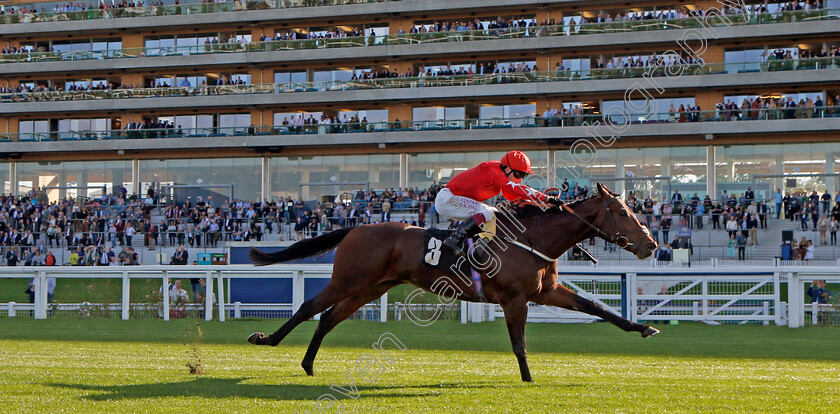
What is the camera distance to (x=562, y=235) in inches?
337

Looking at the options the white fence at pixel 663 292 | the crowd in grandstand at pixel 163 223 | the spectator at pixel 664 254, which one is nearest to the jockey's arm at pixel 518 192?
the white fence at pixel 663 292

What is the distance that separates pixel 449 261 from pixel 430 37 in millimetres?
36578

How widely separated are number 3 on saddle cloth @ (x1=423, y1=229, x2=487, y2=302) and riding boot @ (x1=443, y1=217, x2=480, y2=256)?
59mm

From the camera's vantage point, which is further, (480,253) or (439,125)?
(439,125)

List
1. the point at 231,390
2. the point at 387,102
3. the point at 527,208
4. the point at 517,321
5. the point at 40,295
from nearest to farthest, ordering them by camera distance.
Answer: the point at 231,390, the point at 517,321, the point at 527,208, the point at 40,295, the point at 387,102

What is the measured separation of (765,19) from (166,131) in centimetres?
2994

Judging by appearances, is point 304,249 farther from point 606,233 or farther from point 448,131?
point 448,131

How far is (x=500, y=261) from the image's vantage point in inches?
327

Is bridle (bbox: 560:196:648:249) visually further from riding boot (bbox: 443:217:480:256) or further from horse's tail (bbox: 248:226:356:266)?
horse's tail (bbox: 248:226:356:266)

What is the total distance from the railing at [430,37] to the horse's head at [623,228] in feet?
110

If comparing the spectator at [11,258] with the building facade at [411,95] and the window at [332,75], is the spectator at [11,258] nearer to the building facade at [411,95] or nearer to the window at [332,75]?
the building facade at [411,95]

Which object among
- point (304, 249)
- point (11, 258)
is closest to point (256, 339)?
point (304, 249)

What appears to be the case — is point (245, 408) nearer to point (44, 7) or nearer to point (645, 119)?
point (645, 119)

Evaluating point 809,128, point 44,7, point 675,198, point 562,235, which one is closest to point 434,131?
point 675,198
